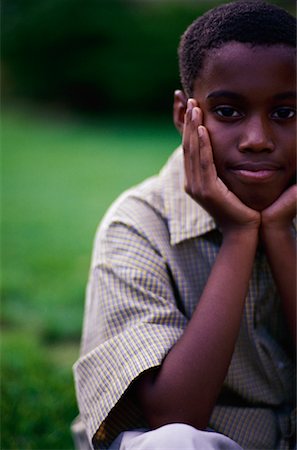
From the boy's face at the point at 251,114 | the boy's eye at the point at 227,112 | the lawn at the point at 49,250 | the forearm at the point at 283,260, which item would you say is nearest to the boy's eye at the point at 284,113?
the boy's face at the point at 251,114

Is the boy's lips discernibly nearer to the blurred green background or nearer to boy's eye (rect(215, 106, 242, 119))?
boy's eye (rect(215, 106, 242, 119))

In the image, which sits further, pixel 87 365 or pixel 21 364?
pixel 21 364

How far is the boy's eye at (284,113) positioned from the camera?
215 centimetres

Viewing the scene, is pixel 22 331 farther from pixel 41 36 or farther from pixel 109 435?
pixel 41 36

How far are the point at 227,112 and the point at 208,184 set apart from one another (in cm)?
22

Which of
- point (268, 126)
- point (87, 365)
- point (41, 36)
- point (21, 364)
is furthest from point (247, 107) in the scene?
point (41, 36)

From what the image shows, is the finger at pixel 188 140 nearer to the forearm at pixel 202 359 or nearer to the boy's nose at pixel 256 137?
the boy's nose at pixel 256 137

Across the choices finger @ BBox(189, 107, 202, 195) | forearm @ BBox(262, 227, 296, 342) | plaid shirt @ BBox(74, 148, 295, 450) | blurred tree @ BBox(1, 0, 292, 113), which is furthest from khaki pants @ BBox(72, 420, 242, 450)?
blurred tree @ BBox(1, 0, 292, 113)

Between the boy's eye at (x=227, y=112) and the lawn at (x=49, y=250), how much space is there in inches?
60.3

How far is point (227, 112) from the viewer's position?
2154 millimetres

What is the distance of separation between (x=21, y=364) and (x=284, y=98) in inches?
81.3

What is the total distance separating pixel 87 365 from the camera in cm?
220

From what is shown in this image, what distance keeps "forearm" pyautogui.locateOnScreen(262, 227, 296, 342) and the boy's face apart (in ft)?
0.40

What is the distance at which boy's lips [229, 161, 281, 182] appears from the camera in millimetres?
2117
